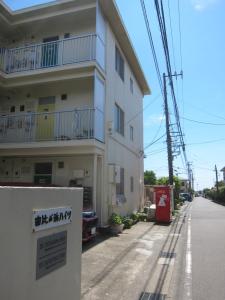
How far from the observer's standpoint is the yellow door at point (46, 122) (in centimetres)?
1429

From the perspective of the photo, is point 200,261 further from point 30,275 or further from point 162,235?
point 30,275

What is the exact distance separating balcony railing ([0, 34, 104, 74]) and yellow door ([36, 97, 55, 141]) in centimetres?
174

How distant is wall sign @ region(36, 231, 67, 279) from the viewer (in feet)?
11.2

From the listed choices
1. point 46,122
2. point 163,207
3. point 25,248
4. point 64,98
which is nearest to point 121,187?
point 163,207

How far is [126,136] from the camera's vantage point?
1842 cm

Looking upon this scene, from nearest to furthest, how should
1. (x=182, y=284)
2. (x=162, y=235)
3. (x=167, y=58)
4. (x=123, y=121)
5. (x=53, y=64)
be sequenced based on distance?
(x=182, y=284)
(x=167, y=58)
(x=162, y=235)
(x=53, y=64)
(x=123, y=121)

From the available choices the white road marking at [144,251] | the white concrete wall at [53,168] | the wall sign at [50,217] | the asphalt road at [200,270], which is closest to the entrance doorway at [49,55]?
the white concrete wall at [53,168]

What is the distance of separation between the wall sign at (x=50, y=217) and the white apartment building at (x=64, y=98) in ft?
26.9

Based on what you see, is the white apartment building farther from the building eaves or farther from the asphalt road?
the asphalt road

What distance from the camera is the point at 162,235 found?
12961mm

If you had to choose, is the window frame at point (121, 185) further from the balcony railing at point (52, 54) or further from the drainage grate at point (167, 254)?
the drainage grate at point (167, 254)

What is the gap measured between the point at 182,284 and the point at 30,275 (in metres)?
4.20

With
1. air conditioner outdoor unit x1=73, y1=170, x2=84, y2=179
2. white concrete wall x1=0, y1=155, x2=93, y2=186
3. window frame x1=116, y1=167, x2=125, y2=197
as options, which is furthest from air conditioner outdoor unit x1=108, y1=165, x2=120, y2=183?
window frame x1=116, y1=167, x2=125, y2=197

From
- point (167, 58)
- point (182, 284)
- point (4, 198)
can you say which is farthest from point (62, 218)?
point (167, 58)
